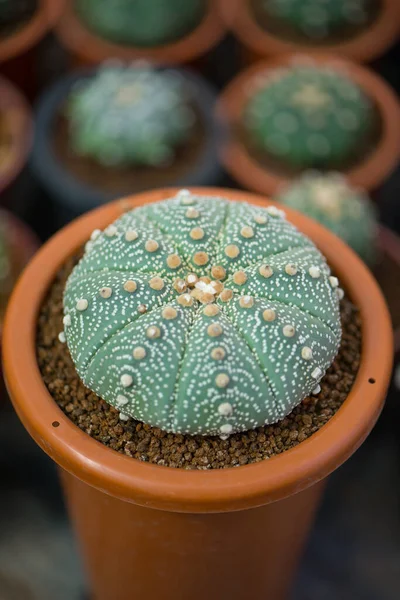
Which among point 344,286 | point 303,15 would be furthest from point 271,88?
point 344,286

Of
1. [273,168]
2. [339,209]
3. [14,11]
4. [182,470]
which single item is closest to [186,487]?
[182,470]

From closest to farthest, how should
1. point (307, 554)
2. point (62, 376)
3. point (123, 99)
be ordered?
point (62, 376), point (307, 554), point (123, 99)

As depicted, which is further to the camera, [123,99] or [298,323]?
[123,99]

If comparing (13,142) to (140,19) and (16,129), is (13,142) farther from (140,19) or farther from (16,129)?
(140,19)

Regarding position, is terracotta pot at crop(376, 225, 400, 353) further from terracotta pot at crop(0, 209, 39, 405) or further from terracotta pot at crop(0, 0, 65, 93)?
terracotta pot at crop(0, 0, 65, 93)

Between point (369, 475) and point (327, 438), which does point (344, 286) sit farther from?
point (369, 475)

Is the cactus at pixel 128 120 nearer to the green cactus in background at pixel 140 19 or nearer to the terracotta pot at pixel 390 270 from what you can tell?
the green cactus in background at pixel 140 19
